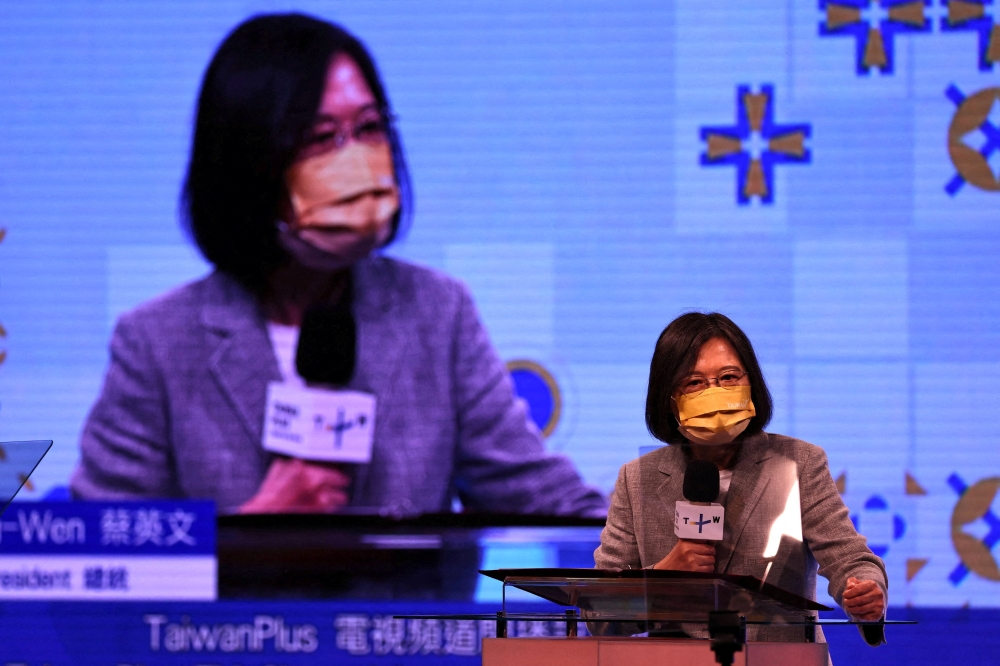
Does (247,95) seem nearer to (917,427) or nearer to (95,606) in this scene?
(95,606)

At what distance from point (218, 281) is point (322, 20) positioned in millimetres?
961

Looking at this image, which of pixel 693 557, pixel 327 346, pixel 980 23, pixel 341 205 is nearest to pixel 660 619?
pixel 693 557

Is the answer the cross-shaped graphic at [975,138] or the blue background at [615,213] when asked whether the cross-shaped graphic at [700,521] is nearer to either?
the blue background at [615,213]

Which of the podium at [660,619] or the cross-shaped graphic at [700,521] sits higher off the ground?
the cross-shaped graphic at [700,521]

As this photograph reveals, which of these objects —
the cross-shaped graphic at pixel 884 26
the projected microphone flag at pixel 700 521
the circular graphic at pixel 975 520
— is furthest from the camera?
the cross-shaped graphic at pixel 884 26

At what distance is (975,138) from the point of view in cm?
370

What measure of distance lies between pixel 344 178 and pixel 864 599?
2456 millimetres

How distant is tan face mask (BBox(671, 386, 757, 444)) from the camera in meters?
2.06

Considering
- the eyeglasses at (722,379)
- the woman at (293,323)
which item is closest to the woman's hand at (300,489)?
the woman at (293,323)

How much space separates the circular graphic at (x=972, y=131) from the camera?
3695 mm

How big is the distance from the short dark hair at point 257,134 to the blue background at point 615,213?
6 centimetres

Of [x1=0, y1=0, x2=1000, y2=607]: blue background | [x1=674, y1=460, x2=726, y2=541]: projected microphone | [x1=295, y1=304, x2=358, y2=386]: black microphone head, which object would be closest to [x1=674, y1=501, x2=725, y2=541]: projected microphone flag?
[x1=674, y1=460, x2=726, y2=541]: projected microphone

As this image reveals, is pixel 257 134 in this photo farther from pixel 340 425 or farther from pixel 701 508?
pixel 701 508

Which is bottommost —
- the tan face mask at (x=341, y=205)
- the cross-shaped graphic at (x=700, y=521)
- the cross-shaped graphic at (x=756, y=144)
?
the cross-shaped graphic at (x=700, y=521)
